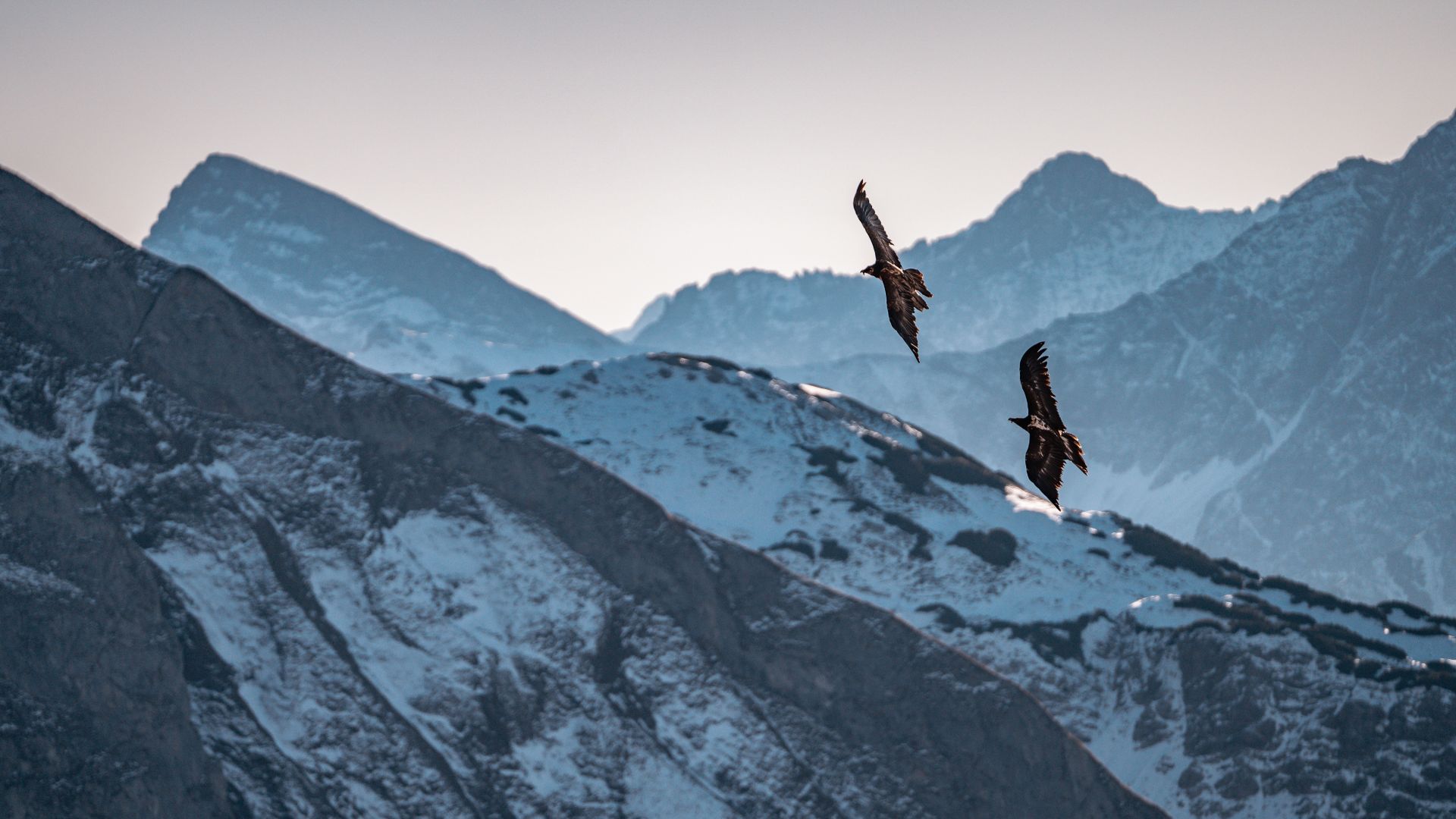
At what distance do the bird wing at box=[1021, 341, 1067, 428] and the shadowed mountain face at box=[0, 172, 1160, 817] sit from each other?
4150 inches

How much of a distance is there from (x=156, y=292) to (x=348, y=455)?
24.2 meters

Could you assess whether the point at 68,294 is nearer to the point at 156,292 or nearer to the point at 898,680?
the point at 156,292

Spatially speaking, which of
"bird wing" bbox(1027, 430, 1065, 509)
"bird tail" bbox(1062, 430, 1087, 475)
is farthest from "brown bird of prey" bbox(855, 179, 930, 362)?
"bird tail" bbox(1062, 430, 1087, 475)

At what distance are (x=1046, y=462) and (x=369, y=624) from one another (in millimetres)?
117489

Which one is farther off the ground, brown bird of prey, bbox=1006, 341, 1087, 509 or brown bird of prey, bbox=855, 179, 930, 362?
brown bird of prey, bbox=855, 179, 930, 362

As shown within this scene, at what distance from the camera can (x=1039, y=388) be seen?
45.1m

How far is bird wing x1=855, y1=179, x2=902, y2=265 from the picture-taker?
52.7 meters

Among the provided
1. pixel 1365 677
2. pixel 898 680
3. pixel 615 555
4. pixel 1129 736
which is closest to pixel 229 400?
pixel 615 555

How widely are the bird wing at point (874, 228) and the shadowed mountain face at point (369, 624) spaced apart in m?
99.7

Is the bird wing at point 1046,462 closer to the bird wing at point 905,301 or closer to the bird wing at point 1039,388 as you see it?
the bird wing at point 1039,388

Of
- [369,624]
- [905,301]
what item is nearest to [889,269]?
[905,301]

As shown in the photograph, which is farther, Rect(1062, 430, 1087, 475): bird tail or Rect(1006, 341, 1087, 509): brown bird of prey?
Rect(1062, 430, 1087, 475): bird tail

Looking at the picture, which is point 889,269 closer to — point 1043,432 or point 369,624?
point 1043,432

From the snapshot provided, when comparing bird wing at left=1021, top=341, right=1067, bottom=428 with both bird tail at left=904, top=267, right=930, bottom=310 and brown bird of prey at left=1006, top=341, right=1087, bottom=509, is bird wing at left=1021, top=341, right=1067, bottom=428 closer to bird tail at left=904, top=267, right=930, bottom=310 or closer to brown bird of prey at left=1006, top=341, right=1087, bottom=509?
brown bird of prey at left=1006, top=341, right=1087, bottom=509
